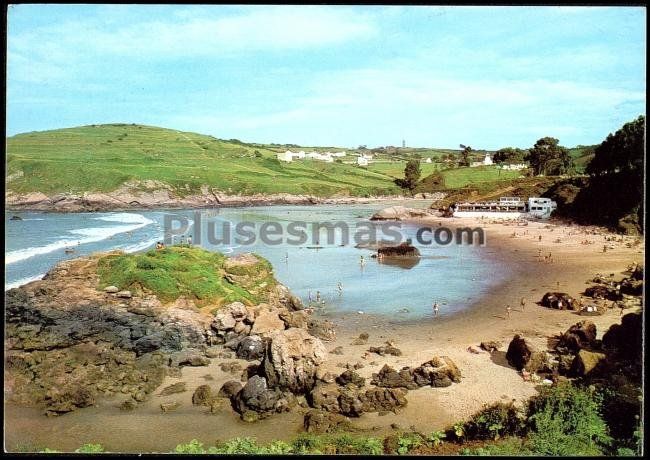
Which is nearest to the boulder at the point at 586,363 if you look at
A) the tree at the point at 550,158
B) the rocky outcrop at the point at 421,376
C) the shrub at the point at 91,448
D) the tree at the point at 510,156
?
the rocky outcrop at the point at 421,376

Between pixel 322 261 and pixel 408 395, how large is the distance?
2084 cm

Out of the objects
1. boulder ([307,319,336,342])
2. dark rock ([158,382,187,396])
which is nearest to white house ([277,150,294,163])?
boulder ([307,319,336,342])

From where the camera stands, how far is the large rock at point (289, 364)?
1381 cm

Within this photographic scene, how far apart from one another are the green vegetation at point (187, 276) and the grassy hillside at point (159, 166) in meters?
9.98

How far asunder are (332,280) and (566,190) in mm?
41338

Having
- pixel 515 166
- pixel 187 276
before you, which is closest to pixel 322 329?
pixel 187 276

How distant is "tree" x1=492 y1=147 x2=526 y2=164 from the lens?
289 feet

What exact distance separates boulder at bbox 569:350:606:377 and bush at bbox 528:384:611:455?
1.48 m

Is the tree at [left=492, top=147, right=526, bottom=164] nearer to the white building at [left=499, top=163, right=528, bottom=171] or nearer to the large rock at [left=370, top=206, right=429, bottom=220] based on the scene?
the white building at [left=499, top=163, right=528, bottom=171]

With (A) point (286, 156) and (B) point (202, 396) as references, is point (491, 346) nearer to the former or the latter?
(B) point (202, 396)

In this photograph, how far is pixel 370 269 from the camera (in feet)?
102

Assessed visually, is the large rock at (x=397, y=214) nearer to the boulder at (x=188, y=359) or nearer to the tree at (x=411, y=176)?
the tree at (x=411, y=176)

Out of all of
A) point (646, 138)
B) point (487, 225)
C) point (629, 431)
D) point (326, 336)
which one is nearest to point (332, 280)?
point (326, 336)

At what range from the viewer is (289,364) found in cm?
1392
